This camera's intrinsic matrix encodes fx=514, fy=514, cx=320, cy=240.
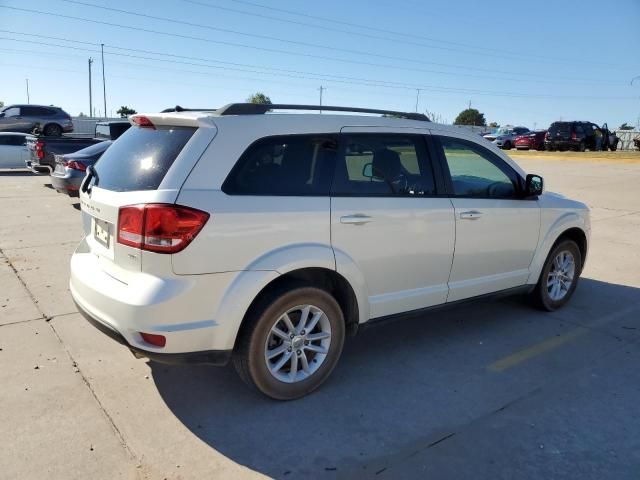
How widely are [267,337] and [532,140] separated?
1440 inches

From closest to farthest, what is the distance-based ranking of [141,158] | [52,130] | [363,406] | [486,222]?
1. [141,158]
2. [363,406]
3. [486,222]
4. [52,130]

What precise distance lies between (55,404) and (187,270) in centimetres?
130

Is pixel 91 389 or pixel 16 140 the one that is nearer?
pixel 91 389

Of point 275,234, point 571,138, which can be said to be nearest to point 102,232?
point 275,234

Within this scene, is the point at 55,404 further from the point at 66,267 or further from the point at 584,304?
the point at 584,304

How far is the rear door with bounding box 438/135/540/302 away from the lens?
4.01m

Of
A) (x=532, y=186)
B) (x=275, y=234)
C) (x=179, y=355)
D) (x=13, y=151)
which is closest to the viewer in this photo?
(x=179, y=355)

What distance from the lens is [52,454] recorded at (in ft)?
8.87

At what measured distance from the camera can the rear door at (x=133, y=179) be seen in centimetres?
285

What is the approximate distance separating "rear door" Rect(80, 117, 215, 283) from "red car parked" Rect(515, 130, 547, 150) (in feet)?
119

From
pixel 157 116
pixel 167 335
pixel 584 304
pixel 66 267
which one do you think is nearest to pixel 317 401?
pixel 167 335

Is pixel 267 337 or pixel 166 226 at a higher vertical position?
pixel 166 226

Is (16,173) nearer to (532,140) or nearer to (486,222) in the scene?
(486,222)

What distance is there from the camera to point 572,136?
32.0 m
